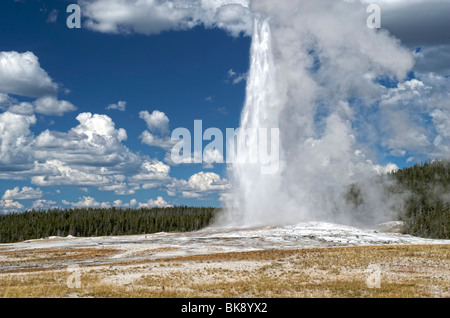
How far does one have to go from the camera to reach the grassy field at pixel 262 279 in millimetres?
21172

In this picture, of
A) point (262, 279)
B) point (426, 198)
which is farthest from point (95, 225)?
point (262, 279)

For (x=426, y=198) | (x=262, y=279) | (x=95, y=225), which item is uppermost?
(x=426, y=198)

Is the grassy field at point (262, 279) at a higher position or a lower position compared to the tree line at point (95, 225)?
higher

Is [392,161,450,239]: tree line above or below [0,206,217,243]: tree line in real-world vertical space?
above

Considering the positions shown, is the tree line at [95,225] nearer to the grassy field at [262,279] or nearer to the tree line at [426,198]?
the tree line at [426,198]

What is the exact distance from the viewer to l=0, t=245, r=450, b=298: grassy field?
21.2m

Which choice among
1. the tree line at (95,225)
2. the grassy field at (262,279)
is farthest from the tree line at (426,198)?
the grassy field at (262,279)

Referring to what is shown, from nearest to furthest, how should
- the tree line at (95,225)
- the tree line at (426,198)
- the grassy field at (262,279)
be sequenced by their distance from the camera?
the grassy field at (262,279), the tree line at (426,198), the tree line at (95,225)

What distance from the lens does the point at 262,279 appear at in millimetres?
26188

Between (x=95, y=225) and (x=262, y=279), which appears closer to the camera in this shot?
(x=262, y=279)

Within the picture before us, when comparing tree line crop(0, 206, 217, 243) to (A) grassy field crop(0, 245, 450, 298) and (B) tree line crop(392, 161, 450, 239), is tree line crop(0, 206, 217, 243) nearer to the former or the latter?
(B) tree line crop(392, 161, 450, 239)

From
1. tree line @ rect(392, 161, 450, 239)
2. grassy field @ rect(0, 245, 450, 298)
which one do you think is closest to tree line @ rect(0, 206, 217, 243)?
tree line @ rect(392, 161, 450, 239)

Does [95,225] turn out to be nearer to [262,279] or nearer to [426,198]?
[426,198]
